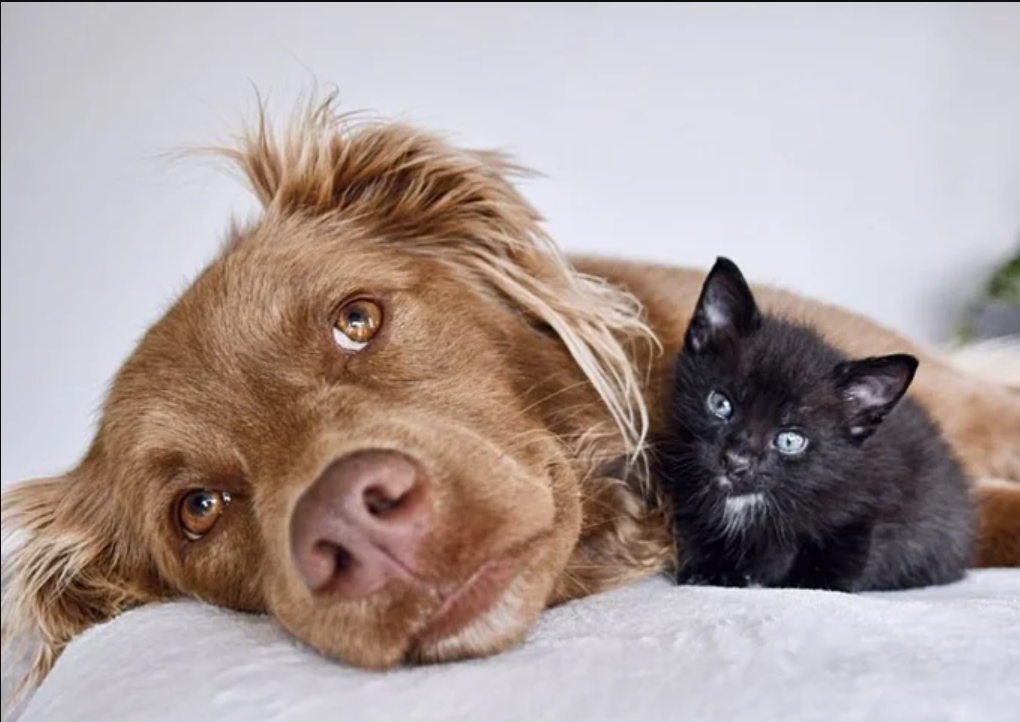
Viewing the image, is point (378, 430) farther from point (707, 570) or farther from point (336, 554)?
point (707, 570)

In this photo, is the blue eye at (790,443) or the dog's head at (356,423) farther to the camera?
the blue eye at (790,443)

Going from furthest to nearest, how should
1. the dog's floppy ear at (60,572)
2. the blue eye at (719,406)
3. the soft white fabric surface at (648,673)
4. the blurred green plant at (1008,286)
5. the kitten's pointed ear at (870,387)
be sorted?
the blurred green plant at (1008,286) → the dog's floppy ear at (60,572) → the blue eye at (719,406) → the kitten's pointed ear at (870,387) → the soft white fabric surface at (648,673)

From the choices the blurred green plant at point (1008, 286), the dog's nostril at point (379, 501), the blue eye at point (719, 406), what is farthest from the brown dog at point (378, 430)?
the blurred green plant at point (1008, 286)

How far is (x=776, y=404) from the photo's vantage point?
182 cm

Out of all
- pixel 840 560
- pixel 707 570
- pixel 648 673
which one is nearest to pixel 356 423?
pixel 648 673

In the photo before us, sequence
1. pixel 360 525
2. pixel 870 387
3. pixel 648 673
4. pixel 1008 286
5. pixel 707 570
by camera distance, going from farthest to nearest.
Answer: pixel 1008 286, pixel 707 570, pixel 870 387, pixel 360 525, pixel 648 673

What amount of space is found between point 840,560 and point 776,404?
278 mm

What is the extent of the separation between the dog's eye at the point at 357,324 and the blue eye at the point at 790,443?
70 centimetres

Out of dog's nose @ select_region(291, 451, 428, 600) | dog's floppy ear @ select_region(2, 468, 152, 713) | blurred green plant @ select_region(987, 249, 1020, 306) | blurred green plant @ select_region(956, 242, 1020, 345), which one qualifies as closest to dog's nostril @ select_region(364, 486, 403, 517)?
dog's nose @ select_region(291, 451, 428, 600)

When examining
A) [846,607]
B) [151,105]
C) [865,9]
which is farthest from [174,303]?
[865,9]

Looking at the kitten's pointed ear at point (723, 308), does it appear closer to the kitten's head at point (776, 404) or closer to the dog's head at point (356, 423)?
the kitten's head at point (776, 404)

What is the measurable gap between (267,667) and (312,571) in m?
0.13

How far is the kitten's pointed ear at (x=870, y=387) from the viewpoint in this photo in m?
1.74

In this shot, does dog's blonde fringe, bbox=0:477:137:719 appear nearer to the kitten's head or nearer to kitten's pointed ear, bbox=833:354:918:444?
the kitten's head
